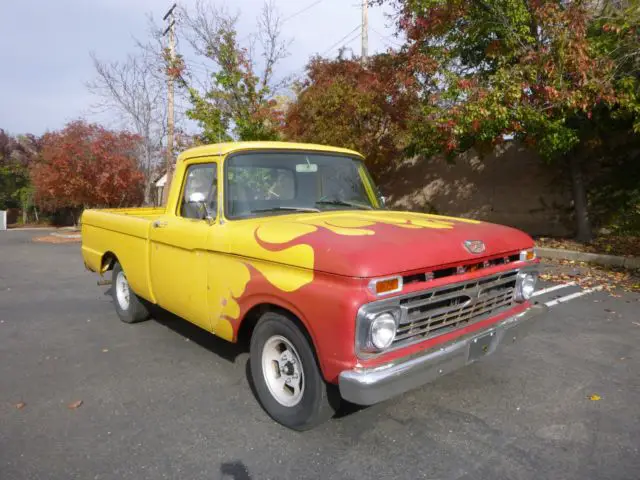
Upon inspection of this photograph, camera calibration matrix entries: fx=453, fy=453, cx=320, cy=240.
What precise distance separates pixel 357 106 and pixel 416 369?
30.1ft

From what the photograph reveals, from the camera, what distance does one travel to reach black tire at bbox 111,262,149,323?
212 inches

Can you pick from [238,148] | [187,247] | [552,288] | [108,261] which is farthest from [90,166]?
[552,288]

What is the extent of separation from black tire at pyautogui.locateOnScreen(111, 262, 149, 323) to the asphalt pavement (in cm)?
38

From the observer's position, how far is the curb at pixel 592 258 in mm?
8500

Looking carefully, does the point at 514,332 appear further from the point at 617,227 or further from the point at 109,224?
the point at 617,227

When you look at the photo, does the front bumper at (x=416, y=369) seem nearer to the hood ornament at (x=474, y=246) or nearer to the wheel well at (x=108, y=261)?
the hood ornament at (x=474, y=246)

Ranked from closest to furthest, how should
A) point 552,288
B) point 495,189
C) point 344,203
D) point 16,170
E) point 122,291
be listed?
point 344,203 → point 122,291 → point 552,288 → point 495,189 → point 16,170

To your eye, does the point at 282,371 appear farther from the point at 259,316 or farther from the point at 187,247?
the point at 187,247

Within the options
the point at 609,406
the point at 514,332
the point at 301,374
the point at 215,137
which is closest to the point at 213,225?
the point at 301,374

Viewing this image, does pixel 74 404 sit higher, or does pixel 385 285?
pixel 385 285

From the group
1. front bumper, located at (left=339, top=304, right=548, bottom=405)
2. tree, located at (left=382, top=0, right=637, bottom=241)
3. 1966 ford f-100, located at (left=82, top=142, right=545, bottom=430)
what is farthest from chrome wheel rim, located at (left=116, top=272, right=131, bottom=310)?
tree, located at (left=382, top=0, right=637, bottom=241)

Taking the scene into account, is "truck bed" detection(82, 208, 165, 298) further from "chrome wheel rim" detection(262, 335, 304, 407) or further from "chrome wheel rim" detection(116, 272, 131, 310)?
"chrome wheel rim" detection(262, 335, 304, 407)

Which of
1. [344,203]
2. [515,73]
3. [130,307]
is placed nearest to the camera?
[344,203]

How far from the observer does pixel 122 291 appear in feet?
18.4
